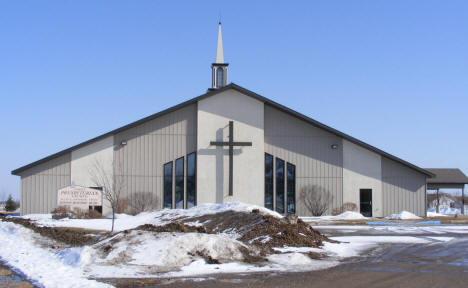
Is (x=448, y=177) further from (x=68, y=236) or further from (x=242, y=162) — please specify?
(x=68, y=236)

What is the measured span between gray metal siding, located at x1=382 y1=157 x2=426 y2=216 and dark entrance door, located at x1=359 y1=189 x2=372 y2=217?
2.93 feet

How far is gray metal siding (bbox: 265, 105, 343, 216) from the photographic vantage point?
34.7 m

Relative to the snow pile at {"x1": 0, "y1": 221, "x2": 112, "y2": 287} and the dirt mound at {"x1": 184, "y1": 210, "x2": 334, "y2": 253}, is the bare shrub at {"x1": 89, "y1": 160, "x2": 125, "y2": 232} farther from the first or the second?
the snow pile at {"x1": 0, "y1": 221, "x2": 112, "y2": 287}

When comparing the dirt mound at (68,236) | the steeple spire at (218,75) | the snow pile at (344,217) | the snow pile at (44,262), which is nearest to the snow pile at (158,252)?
the snow pile at (44,262)

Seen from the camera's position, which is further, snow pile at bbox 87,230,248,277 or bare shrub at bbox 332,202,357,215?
bare shrub at bbox 332,202,357,215

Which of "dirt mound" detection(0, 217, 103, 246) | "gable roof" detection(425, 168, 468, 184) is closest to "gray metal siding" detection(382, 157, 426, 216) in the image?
"gable roof" detection(425, 168, 468, 184)

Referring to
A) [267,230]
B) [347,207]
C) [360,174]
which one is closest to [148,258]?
[267,230]

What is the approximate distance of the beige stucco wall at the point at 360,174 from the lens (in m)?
34.8

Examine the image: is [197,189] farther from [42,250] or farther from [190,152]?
[42,250]

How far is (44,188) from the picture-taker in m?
32.7

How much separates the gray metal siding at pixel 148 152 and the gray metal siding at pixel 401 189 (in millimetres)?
12965

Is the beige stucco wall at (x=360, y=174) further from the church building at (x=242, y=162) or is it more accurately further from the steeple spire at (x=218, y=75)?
the steeple spire at (x=218, y=75)

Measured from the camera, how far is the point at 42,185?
3266 centimetres

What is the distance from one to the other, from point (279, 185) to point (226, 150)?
4.16m
